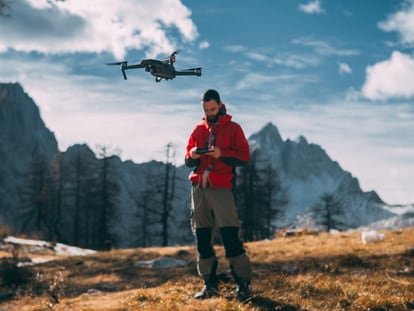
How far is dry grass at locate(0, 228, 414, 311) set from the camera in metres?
5.33

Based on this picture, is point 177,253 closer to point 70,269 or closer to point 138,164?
point 70,269

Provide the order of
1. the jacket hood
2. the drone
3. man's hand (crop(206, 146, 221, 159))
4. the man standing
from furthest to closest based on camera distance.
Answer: the jacket hood → the man standing → man's hand (crop(206, 146, 221, 159)) → the drone

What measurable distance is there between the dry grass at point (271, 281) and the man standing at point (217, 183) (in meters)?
0.39

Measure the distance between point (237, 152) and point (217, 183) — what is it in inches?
18.3

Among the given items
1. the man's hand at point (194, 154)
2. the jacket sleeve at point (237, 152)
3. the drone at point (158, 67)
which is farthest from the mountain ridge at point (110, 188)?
the drone at point (158, 67)

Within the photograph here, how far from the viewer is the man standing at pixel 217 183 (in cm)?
552

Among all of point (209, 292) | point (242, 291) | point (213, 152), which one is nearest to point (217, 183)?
point (213, 152)

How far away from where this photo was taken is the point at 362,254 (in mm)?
8969

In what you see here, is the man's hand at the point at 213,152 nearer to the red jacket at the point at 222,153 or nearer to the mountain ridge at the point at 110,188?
the red jacket at the point at 222,153

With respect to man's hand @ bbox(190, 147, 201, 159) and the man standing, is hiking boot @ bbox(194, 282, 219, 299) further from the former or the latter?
man's hand @ bbox(190, 147, 201, 159)

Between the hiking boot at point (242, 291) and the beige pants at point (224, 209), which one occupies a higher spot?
the beige pants at point (224, 209)

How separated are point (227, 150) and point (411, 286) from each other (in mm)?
3121

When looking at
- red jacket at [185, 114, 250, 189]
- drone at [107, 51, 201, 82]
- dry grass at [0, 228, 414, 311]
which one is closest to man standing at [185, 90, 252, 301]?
red jacket at [185, 114, 250, 189]

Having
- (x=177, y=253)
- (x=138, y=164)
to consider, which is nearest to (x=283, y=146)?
(x=138, y=164)
